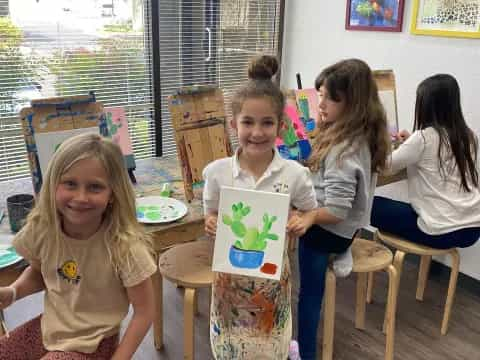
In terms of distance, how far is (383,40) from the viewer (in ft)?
9.32

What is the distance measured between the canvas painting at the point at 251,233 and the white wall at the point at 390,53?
1649 millimetres

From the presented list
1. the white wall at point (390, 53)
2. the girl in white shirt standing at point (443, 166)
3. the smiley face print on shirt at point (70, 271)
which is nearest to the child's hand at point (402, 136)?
the white wall at point (390, 53)

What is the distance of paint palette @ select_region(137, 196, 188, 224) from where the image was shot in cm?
158

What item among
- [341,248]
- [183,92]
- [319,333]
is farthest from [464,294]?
[183,92]

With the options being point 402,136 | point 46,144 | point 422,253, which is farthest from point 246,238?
point 402,136

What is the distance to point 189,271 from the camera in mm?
1685

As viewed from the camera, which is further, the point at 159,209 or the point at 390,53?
the point at 390,53

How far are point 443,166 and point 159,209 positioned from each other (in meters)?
1.26

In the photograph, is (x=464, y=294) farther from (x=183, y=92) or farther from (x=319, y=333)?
(x=183, y=92)

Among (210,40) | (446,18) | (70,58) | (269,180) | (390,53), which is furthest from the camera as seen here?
(210,40)

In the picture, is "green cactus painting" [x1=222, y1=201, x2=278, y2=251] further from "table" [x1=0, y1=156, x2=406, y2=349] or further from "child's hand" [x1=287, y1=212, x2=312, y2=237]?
"table" [x1=0, y1=156, x2=406, y2=349]

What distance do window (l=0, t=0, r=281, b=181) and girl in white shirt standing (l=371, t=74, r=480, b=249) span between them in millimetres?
1553

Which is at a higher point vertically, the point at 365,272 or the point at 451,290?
the point at 365,272

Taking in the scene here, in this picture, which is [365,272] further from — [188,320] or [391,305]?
[188,320]
